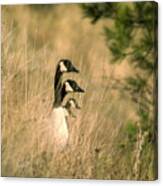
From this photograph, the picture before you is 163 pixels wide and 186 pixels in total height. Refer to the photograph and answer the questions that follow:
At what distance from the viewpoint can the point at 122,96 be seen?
3021 mm

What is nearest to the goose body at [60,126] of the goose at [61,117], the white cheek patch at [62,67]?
the goose at [61,117]

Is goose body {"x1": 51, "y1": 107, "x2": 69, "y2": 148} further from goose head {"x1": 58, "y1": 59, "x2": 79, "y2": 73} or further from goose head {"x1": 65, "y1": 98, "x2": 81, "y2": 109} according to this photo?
goose head {"x1": 58, "y1": 59, "x2": 79, "y2": 73}

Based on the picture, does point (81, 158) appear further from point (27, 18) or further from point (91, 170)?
point (27, 18)

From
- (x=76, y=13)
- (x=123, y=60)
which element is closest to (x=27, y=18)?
(x=76, y=13)

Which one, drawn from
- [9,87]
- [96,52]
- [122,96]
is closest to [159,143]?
[122,96]

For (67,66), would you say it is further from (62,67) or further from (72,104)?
(72,104)

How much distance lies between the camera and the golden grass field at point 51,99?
3.03 meters

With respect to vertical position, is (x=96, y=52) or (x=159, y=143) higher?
(x=96, y=52)

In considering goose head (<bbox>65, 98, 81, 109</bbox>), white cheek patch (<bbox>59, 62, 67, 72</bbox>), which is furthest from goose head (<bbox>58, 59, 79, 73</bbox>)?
goose head (<bbox>65, 98, 81, 109</bbox>)

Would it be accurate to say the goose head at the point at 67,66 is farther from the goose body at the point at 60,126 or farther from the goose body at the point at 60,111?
the goose body at the point at 60,126

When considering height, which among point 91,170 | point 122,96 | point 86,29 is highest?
point 86,29

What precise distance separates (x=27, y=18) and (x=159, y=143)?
69 centimetres

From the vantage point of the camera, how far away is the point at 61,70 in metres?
3.07

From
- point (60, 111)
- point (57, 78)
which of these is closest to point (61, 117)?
point (60, 111)
